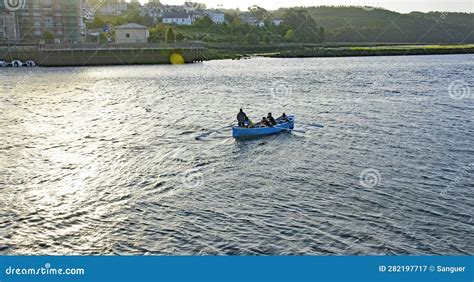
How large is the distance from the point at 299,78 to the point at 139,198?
7387 centimetres

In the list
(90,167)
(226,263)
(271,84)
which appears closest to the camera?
(226,263)

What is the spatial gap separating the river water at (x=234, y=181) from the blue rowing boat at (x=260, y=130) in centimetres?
90

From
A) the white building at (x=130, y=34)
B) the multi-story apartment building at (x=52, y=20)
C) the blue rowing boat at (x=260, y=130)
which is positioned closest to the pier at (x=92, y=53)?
the white building at (x=130, y=34)

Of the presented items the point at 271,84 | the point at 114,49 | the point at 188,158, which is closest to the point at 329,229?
the point at 188,158

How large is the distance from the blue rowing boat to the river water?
0.90 metres

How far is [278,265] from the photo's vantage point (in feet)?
44.6

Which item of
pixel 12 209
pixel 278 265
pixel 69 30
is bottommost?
pixel 12 209

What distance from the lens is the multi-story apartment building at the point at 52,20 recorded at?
514 ft

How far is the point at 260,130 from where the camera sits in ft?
131

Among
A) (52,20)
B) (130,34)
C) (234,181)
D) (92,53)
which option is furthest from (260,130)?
(52,20)

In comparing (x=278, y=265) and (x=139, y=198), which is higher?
(x=278, y=265)

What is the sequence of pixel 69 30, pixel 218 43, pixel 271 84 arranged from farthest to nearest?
pixel 218 43 → pixel 69 30 → pixel 271 84

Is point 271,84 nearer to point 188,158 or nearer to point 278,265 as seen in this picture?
point 188,158

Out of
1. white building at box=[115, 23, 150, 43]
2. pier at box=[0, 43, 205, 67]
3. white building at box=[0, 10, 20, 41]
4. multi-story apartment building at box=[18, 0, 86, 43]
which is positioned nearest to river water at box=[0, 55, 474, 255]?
pier at box=[0, 43, 205, 67]
